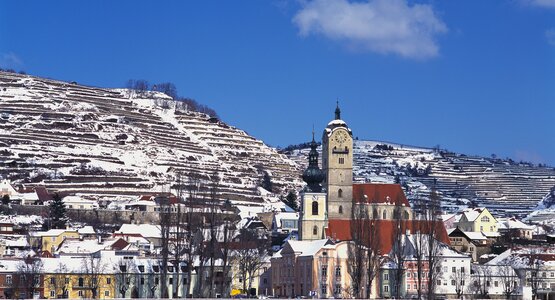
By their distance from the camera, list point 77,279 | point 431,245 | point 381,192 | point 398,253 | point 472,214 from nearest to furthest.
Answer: point 431,245
point 398,253
point 77,279
point 381,192
point 472,214

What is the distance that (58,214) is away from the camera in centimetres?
15525

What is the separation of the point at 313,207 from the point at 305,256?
607 inches

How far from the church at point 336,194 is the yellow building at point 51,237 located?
23.2 m

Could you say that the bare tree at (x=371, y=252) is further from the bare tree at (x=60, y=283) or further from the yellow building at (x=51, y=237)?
the yellow building at (x=51, y=237)

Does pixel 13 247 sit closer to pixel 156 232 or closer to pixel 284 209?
pixel 156 232

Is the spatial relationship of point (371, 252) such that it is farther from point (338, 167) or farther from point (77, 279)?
point (338, 167)

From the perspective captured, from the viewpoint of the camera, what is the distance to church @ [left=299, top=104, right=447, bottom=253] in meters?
127

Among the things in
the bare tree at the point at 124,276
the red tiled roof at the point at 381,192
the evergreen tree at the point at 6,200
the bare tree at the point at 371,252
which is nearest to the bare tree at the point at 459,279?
the bare tree at the point at 371,252

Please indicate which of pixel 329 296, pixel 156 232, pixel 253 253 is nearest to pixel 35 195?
pixel 156 232

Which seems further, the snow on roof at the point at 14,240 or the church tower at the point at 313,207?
the snow on roof at the point at 14,240

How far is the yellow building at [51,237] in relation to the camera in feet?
444

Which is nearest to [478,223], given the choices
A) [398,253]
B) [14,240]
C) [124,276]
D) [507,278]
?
[507,278]

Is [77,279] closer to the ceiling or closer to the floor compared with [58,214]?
closer to the floor

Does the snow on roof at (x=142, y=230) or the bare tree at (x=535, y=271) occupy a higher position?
the snow on roof at (x=142, y=230)
